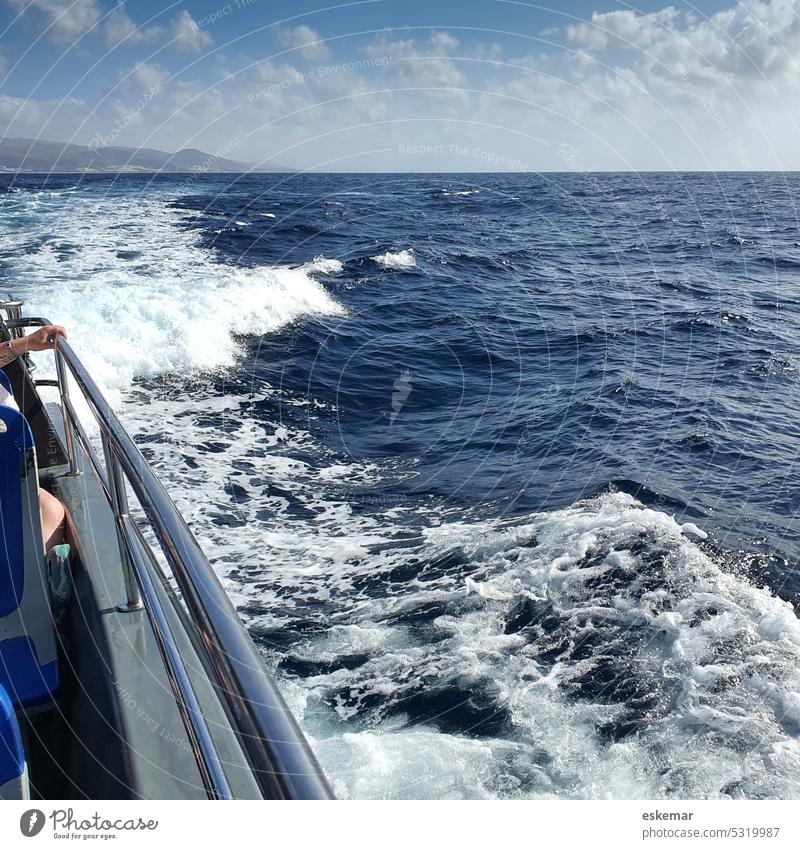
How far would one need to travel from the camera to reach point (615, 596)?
18.2 ft

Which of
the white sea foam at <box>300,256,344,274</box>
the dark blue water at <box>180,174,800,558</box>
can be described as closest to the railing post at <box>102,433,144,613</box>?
the dark blue water at <box>180,174,800,558</box>

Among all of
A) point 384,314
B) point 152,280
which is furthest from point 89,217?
point 384,314

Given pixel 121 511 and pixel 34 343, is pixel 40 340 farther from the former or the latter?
pixel 121 511

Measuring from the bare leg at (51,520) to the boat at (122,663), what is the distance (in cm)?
6

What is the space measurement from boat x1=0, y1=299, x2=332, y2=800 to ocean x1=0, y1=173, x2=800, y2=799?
6.82 feet

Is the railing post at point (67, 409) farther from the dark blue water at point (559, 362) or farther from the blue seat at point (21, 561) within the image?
the dark blue water at point (559, 362)

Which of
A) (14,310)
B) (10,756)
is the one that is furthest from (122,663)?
(14,310)

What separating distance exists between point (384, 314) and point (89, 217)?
17976 millimetres

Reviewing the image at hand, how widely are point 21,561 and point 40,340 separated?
1285mm

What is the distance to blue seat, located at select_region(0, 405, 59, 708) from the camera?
2.29 m

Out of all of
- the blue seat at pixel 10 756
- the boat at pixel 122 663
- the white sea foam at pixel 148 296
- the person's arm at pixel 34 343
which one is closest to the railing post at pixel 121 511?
the boat at pixel 122 663

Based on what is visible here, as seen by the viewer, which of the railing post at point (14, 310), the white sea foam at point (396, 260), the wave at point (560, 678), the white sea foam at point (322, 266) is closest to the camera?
the wave at point (560, 678)

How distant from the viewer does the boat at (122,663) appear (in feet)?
3.25

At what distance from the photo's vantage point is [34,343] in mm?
3238
